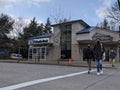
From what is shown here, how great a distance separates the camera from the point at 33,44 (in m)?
47.5

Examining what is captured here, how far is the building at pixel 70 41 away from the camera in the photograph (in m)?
38.3

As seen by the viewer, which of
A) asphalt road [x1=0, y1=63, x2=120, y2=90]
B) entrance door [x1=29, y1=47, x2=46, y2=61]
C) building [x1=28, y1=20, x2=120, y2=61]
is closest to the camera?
asphalt road [x1=0, y1=63, x2=120, y2=90]

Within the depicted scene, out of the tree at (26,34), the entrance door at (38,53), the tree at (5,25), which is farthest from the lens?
the tree at (5,25)

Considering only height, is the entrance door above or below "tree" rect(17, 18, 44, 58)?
below

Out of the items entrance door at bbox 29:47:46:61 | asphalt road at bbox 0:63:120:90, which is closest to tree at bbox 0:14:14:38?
entrance door at bbox 29:47:46:61

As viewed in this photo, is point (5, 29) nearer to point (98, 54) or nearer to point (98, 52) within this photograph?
point (98, 52)

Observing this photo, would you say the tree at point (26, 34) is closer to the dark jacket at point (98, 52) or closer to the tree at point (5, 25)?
the tree at point (5, 25)

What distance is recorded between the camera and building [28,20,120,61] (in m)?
38.3

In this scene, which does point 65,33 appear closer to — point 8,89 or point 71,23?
point 71,23

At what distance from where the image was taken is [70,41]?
42.2 metres

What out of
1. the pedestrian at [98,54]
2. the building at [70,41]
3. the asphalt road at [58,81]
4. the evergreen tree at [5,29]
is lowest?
the asphalt road at [58,81]

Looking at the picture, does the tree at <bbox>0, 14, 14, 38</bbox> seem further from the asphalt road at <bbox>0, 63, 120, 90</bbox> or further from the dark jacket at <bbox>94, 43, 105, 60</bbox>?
the dark jacket at <bbox>94, 43, 105, 60</bbox>

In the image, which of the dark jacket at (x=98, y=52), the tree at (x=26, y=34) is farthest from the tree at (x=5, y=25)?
the dark jacket at (x=98, y=52)

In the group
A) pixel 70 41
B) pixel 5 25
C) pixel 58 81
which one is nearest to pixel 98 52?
pixel 58 81
